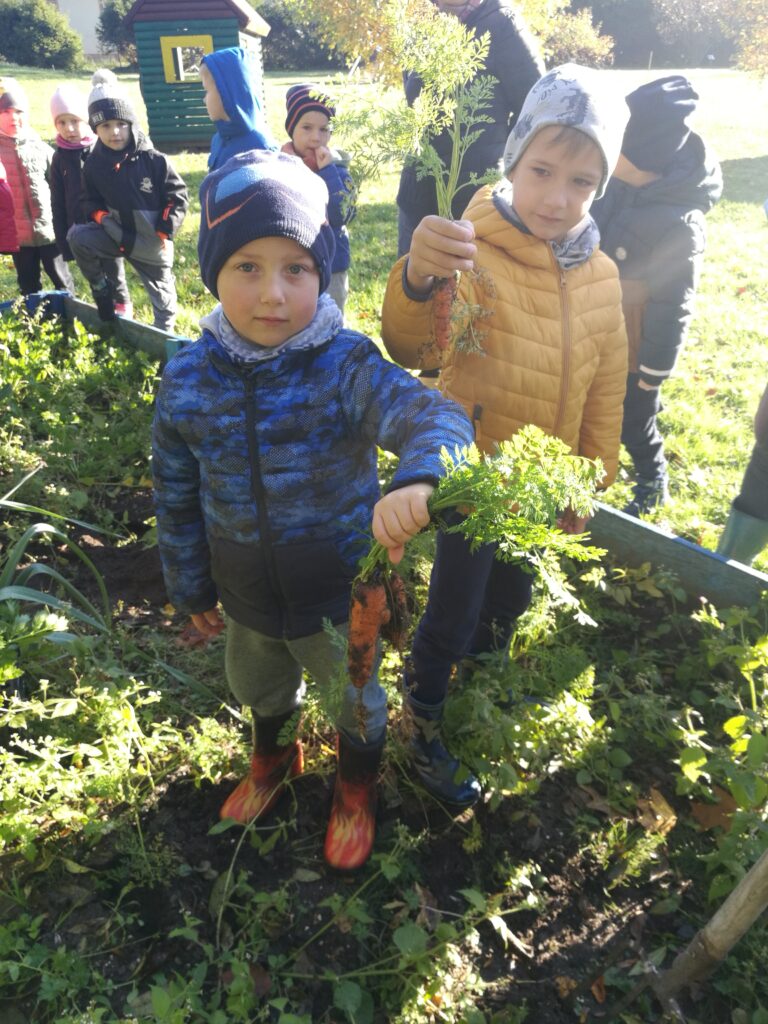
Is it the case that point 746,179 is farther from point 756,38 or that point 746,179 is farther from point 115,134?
point 115,134

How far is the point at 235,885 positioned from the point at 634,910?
3.77 feet

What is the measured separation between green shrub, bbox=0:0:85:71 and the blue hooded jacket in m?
34.2

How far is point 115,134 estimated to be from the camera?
4883 millimetres

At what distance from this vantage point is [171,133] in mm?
15609

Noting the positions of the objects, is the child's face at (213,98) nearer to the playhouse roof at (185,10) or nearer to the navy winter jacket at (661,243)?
the navy winter jacket at (661,243)

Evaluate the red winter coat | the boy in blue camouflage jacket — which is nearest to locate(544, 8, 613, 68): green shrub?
the red winter coat

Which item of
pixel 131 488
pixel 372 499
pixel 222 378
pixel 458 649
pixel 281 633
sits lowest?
pixel 131 488

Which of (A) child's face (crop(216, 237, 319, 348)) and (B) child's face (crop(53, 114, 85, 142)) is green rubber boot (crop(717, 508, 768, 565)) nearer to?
(A) child's face (crop(216, 237, 319, 348))

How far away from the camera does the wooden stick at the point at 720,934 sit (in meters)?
1.42

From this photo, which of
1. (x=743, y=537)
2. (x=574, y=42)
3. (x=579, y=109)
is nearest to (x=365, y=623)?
(x=579, y=109)

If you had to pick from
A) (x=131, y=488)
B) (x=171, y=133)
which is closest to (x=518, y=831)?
(x=131, y=488)

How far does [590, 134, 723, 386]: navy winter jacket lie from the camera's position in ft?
10.4

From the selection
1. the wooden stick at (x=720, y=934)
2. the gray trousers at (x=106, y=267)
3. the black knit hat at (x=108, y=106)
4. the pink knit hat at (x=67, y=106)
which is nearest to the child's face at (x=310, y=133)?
the black knit hat at (x=108, y=106)

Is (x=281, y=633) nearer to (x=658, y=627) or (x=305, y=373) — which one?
(x=305, y=373)
